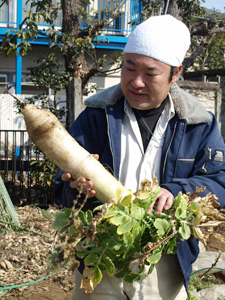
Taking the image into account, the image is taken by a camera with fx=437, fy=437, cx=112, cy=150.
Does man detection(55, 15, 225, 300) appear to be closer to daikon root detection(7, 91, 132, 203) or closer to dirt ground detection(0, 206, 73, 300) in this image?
daikon root detection(7, 91, 132, 203)

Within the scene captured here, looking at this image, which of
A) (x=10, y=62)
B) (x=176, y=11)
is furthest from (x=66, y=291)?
(x=10, y=62)

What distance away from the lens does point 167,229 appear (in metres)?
1.89

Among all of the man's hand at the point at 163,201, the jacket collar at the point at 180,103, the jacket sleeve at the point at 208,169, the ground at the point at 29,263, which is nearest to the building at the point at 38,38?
the ground at the point at 29,263

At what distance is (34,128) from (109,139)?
0.38 meters

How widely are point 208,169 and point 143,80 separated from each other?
556 mm

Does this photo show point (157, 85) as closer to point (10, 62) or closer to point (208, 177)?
point (208, 177)

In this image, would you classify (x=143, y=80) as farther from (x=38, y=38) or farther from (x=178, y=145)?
(x=38, y=38)

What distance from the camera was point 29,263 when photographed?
15.1 feet

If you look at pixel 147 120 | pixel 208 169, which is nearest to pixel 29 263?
pixel 147 120

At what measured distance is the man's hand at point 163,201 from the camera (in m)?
1.93

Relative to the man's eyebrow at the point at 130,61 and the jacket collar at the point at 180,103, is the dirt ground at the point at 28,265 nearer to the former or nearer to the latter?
the jacket collar at the point at 180,103

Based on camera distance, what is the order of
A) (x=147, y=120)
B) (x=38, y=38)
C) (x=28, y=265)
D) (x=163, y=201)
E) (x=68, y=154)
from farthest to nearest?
(x=38, y=38), (x=28, y=265), (x=147, y=120), (x=68, y=154), (x=163, y=201)

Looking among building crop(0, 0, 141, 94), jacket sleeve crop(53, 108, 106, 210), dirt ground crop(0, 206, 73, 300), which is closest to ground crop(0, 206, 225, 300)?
dirt ground crop(0, 206, 73, 300)

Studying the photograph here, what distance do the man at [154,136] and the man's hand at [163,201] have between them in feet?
0.20
